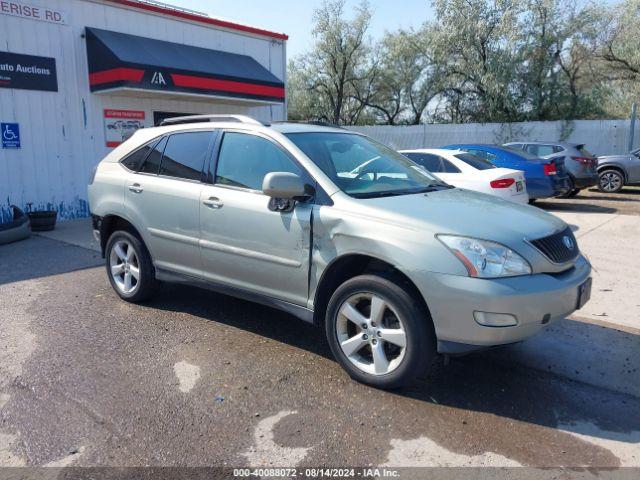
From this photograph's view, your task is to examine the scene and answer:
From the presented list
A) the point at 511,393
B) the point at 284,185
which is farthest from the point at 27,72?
the point at 511,393

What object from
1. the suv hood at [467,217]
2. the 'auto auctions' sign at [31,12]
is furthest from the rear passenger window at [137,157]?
the 'auto auctions' sign at [31,12]

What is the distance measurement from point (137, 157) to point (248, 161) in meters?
1.53

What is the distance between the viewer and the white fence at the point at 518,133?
1975 cm

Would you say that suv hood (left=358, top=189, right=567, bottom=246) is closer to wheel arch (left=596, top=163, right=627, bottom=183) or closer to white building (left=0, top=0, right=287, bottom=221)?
white building (left=0, top=0, right=287, bottom=221)

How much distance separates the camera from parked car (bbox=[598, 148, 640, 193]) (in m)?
15.9

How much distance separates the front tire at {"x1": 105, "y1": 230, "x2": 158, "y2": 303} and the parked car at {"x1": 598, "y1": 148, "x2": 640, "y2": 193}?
47.8 ft

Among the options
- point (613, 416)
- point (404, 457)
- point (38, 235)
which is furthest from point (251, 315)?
point (38, 235)

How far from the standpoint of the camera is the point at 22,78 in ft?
33.5

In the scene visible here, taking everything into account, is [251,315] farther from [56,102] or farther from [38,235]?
[56,102]

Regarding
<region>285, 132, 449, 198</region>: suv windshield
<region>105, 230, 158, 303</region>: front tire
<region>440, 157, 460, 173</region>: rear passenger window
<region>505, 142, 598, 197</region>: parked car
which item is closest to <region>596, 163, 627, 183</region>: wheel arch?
<region>505, 142, 598, 197</region>: parked car

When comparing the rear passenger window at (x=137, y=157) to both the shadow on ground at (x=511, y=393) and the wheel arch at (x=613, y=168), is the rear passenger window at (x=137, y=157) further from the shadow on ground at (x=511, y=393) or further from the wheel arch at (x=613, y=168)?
the wheel arch at (x=613, y=168)

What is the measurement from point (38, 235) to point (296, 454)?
8320mm

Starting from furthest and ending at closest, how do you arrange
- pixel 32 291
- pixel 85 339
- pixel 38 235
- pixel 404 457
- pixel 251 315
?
1. pixel 38 235
2. pixel 32 291
3. pixel 251 315
4. pixel 85 339
5. pixel 404 457

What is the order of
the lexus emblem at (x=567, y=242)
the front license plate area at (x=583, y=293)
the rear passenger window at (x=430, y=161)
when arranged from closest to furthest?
the front license plate area at (x=583, y=293) < the lexus emblem at (x=567, y=242) < the rear passenger window at (x=430, y=161)
